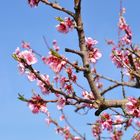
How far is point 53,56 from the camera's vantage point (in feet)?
25.1

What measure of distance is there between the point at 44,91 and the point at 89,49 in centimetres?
121

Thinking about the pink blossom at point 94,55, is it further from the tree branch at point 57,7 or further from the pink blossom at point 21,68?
the pink blossom at point 21,68

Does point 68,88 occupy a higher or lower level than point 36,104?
higher

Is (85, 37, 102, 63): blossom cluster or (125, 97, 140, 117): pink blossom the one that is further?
(85, 37, 102, 63): blossom cluster

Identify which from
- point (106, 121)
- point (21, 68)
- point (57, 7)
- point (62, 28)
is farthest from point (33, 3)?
point (106, 121)

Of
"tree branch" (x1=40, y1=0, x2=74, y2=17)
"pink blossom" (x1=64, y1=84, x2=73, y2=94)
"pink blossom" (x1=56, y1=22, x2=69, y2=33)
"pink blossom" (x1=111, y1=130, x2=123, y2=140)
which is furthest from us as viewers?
"pink blossom" (x1=111, y1=130, x2=123, y2=140)

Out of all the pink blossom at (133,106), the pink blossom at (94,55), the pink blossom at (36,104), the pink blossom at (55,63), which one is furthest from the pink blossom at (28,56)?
the pink blossom at (133,106)

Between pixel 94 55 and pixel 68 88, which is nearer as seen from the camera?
pixel 94 55

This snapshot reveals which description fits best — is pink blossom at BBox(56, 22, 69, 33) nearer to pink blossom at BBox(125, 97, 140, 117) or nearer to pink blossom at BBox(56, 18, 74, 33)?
pink blossom at BBox(56, 18, 74, 33)

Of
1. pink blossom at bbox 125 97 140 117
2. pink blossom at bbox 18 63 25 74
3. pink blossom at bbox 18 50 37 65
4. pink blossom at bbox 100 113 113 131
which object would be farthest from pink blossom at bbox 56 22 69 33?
pink blossom at bbox 125 97 140 117

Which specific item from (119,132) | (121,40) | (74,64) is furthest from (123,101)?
(119,132)

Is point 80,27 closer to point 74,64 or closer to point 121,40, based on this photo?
point 74,64

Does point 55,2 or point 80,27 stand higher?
point 55,2

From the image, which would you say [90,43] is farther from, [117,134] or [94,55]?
[117,134]
